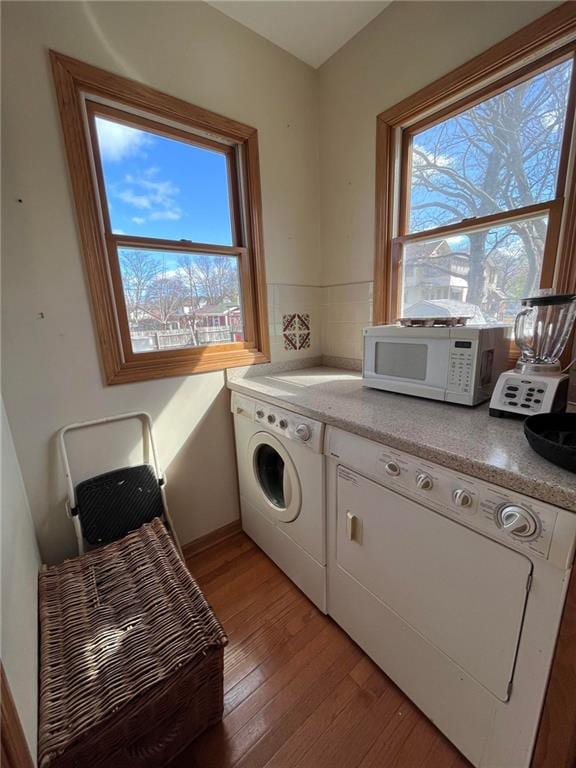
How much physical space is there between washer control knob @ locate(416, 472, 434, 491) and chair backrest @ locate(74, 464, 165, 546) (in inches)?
47.2

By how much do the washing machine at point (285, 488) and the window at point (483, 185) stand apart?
0.93 metres

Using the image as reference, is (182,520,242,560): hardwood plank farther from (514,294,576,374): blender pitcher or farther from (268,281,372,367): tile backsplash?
(514,294,576,374): blender pitcher

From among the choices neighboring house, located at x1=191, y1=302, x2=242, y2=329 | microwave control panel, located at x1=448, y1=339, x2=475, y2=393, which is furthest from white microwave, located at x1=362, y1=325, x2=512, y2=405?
neighboring house, located at x1=191, y1=302, x2=242, y2=329

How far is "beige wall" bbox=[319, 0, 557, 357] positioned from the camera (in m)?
1.23

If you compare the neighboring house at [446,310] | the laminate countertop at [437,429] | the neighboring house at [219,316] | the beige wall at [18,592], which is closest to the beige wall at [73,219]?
the beige wall at [18,592]

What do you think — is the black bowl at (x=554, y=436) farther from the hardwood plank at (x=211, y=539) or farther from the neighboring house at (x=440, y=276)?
the hardwood plank at (x=211, y=539)

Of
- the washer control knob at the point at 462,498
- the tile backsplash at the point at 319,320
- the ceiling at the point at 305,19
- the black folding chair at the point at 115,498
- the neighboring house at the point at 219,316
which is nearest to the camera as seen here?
the washer control knob at the point at 462,498

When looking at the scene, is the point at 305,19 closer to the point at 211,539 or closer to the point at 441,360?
the point at 441,360

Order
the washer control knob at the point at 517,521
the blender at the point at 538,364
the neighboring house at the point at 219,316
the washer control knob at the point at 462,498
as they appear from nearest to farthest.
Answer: the washer control knob at the point at 517,521 → the washer control knob at the point at 462,498 → the blender at the point at 538,364 → the neighboring house at the point at 219,316

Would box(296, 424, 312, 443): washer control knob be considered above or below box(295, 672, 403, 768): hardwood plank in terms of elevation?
above

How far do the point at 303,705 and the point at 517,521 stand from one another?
1.02 metres

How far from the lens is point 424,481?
2.79 ft

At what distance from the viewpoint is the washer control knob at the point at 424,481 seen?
846mm

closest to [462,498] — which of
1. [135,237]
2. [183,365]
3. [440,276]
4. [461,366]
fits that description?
[461,366]
